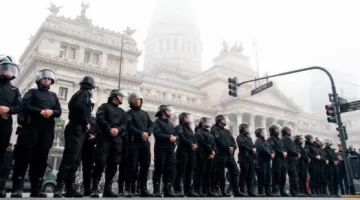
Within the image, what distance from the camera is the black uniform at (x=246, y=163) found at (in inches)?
378

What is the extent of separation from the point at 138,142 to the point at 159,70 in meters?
51.9

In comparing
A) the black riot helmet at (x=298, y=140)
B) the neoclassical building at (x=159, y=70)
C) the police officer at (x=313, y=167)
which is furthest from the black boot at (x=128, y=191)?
the neoclassical building at (x=159, y=70)

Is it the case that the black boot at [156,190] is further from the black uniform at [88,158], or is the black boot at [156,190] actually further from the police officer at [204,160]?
the black uniform at [88,158]

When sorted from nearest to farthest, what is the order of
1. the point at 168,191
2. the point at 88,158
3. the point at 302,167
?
the point at 88,158, the point at 168,191, the point at 302,167

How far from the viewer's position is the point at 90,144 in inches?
288

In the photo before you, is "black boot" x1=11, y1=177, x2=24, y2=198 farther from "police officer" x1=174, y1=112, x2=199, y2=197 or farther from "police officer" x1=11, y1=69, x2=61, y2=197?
"police officer" x1=174, y1=112, x2=199, y2=197

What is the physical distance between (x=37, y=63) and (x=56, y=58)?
1877 mm

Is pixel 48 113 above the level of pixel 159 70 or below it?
below

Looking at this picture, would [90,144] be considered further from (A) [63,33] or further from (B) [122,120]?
(A) [63,33]

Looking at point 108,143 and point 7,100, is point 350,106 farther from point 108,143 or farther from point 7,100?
point 7,100

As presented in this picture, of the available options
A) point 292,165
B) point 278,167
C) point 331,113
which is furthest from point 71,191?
point 331,113

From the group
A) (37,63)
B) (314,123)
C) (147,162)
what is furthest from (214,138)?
(314,123)

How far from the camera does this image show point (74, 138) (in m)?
6.41

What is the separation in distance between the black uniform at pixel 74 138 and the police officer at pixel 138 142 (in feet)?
3.90
